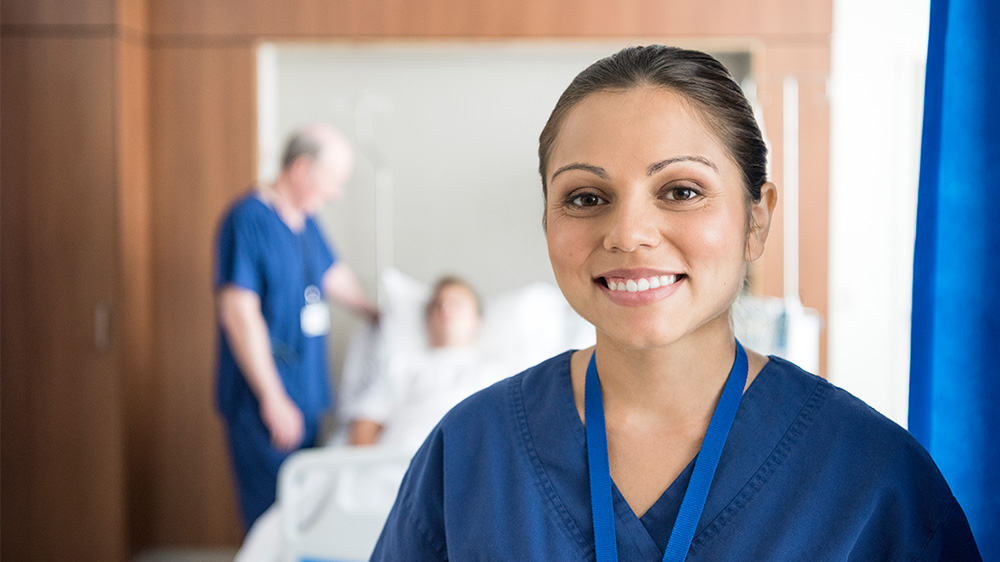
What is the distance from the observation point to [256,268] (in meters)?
2.89

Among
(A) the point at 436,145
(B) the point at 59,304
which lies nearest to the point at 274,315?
(B) the point at 59,304

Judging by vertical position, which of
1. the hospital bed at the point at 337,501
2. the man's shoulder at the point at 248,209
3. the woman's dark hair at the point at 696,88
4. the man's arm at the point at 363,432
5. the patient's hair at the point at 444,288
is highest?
the woman's dark hair at the point at 696,88

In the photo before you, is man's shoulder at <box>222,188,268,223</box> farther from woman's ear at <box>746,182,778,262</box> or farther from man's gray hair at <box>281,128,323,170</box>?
woman's ear at <box>746,182,778,262</box>

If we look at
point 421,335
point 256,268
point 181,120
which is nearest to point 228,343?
point 256,268

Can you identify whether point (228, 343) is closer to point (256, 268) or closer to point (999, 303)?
point (256, 268)

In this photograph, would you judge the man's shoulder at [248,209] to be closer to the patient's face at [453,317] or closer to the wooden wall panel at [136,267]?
the wooden wall panel at [136,267]

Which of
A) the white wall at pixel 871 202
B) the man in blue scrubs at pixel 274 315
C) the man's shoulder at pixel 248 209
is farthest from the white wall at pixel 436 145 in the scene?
the white wall at pixel 871 202

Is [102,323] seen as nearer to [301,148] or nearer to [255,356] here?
[255,356]

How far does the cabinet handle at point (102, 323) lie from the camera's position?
3.15 metres

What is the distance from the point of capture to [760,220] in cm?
92

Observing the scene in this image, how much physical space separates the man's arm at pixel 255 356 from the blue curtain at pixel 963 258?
2.26 m

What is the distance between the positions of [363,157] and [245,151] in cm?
45

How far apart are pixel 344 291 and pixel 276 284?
1.27ft

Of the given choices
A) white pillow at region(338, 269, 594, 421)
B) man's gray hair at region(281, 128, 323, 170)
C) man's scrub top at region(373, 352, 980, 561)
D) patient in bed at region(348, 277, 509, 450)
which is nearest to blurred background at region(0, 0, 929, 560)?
man's gray hair at region(281, 128, 323, 170)
